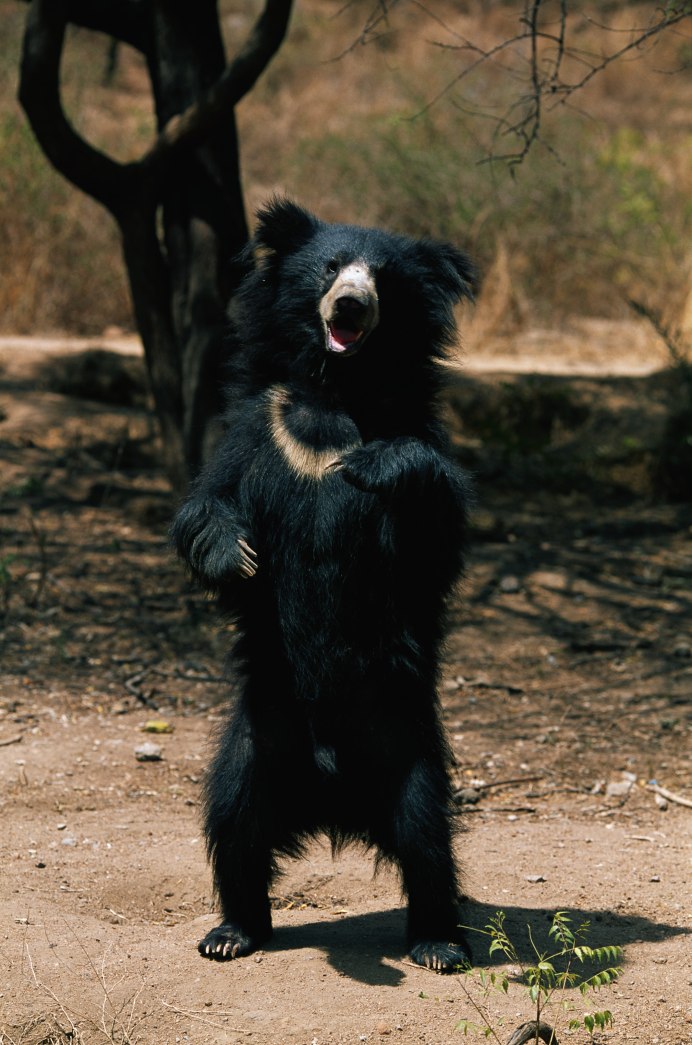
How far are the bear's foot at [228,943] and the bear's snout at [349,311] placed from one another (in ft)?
5.26

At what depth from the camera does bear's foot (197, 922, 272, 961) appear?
11.9ft

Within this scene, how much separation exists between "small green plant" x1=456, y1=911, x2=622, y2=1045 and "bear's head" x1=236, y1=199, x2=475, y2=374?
1520 mm

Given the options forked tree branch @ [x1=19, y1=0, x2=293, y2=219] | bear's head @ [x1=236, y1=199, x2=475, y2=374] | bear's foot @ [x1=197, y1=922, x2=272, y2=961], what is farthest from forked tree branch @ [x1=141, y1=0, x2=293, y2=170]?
bear's foot @ [x1=197, y1=922, x2=272, y2=961]

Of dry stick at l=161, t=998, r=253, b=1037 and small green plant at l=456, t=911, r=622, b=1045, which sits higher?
small green plant at l=456, t=911, r=622, b=1045

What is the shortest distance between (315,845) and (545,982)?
4.55ft

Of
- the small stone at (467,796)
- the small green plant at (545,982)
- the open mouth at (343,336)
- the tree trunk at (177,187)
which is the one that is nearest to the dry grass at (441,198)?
the tree trunk at (177,187)

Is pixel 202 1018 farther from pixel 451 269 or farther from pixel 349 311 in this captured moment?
pixel 451 269

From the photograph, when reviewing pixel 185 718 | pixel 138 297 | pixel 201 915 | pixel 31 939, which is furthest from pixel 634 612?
pixel 31 939

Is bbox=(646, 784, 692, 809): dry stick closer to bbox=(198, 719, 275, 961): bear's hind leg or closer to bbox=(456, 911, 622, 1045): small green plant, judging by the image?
bbox=(456, 911, 622, 1045): small green plant

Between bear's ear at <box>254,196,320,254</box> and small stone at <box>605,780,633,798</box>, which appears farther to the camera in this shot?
small stone at <box>605,780,633,798</box>

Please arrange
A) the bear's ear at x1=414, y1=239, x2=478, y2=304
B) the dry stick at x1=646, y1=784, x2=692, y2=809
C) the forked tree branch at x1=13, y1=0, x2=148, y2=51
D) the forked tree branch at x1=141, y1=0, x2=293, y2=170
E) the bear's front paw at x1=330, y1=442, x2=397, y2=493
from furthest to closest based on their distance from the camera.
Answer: the forked tree branch at x1=13, y1=0, x2=148, y2=51, the forked tree branch at x1=141, y1=0, x2=293, y2=170, the dry stick at x1=646, y1=784, x2=692, y2=809, the bear's ear at x1=414, y1=239, x2=478, y2=304, the bear's front paw at x1=330, y1=442, x2=397, y2=493

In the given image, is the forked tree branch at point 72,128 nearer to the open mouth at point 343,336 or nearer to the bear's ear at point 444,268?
the bear's ear at point 444,268

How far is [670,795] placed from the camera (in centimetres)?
512

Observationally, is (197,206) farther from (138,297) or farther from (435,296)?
(435,296)
